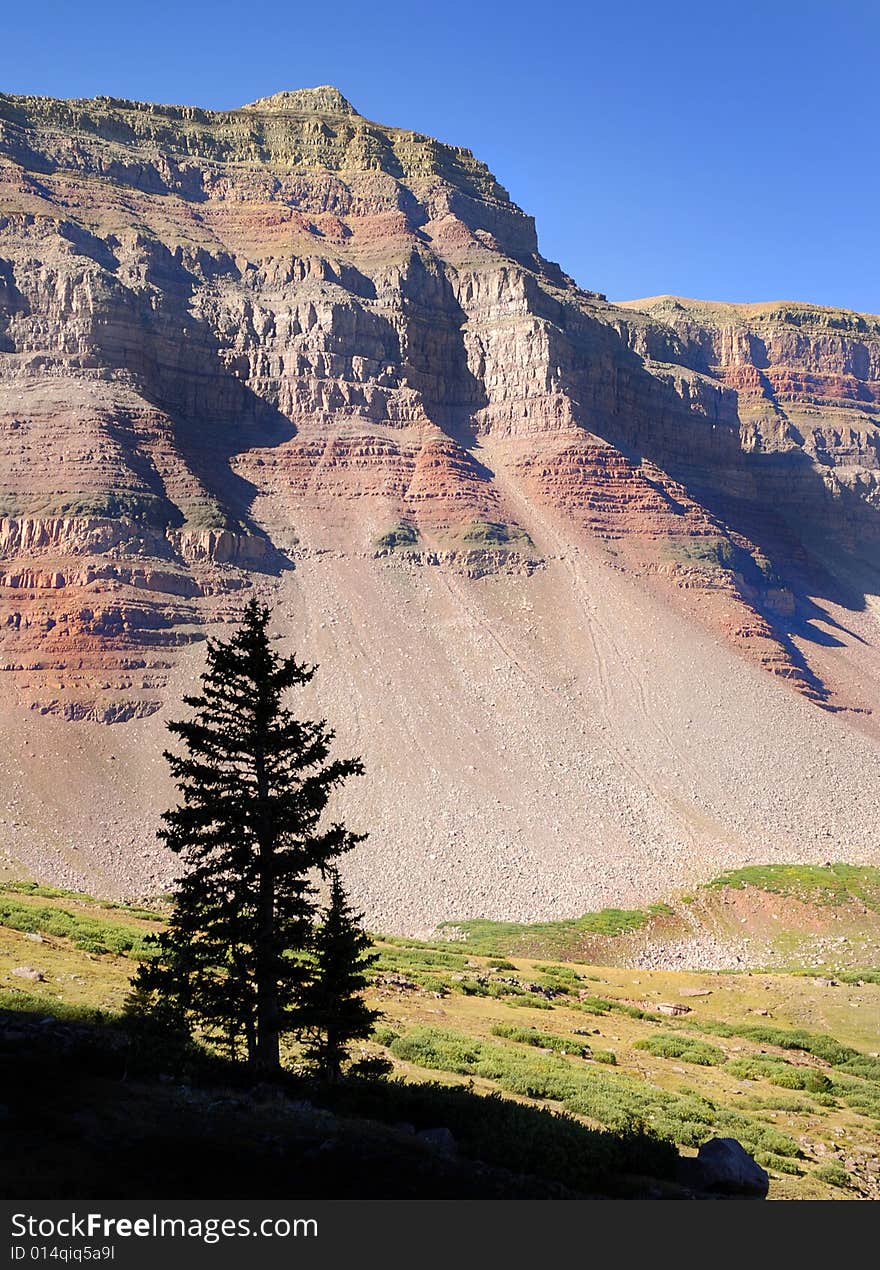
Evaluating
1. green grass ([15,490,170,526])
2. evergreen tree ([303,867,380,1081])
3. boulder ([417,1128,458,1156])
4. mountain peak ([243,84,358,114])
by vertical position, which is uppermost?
mountain peak ([243,84,358,114])

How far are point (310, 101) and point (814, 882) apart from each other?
13028 centimetres

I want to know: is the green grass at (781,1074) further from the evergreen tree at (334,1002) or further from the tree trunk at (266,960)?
the tree trunk at (266,960)

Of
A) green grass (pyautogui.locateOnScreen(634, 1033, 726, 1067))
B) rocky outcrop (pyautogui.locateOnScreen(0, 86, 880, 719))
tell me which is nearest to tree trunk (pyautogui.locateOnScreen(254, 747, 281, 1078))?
green grass (pyautogui.locateOnScreen(634, 1033, 726, 1067))

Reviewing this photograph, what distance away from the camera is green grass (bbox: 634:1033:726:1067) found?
2870 centimetres

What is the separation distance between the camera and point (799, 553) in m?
136

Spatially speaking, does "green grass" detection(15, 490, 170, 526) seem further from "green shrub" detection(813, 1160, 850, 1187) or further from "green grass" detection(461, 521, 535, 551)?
"green shrub" detection(813, 1160, 850, 1187)

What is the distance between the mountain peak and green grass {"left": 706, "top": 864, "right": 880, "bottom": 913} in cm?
12407

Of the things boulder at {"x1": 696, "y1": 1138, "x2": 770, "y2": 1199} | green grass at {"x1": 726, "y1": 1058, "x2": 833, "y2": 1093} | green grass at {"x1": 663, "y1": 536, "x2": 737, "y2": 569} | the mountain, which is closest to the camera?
boulder at {"x1": 696, "y1": 1138, "x2": 770, "y2": 1199}

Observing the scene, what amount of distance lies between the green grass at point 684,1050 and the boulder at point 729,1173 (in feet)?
44.5

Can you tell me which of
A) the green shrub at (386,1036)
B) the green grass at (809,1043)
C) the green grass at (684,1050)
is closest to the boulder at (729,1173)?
the green shrub at (386,1036)

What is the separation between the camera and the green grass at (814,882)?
56.1m

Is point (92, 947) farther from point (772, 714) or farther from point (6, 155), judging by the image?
point (6, 155)

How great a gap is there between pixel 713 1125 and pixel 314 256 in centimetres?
11306

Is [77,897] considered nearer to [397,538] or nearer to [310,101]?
[397,538]
